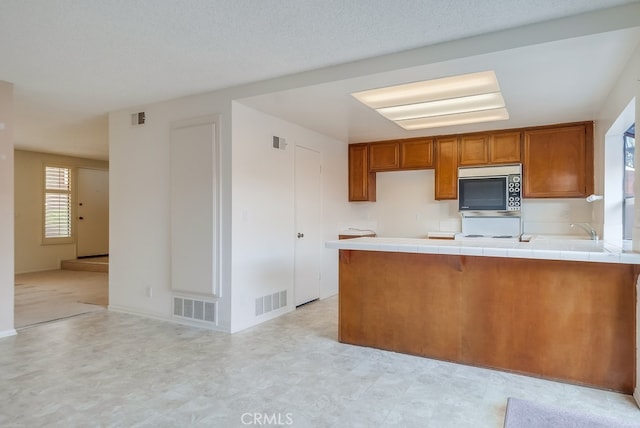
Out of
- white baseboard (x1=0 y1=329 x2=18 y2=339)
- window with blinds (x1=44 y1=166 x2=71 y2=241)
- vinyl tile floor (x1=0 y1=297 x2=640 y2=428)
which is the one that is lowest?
vinyl tile floor (x1=0 y1=297 x2=640 y2=428)

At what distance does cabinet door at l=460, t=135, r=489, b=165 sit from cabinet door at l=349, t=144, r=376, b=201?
143 cm

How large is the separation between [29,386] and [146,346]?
93 centimetres

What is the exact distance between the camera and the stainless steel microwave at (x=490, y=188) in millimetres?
5043

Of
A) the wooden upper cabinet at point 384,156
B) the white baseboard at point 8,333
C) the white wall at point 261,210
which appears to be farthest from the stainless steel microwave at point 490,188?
the white baseboard at point 8,333

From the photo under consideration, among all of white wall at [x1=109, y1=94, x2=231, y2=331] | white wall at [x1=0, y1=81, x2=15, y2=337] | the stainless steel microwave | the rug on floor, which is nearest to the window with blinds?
white wall at [x1=109, y1=94, x2=231, y2=331]

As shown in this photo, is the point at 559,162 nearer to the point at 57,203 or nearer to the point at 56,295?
the point at 56,295

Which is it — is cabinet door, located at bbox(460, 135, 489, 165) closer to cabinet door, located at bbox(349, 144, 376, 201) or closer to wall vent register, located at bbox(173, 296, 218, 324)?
cabinet door, located at bbox(349, 144, 376, 201)

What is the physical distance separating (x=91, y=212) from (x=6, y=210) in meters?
5.30

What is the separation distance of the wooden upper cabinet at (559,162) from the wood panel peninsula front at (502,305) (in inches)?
78.5

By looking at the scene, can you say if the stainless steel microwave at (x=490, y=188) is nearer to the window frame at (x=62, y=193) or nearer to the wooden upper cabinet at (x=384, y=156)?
the wooden upper cabinet at (x=384, y=156)

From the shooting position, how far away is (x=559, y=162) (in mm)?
4812

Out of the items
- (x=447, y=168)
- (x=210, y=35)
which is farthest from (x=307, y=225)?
(x=210, y=35)

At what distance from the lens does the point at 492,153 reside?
5.20 m

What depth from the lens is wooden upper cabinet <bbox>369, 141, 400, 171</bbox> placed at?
19.2 feet
